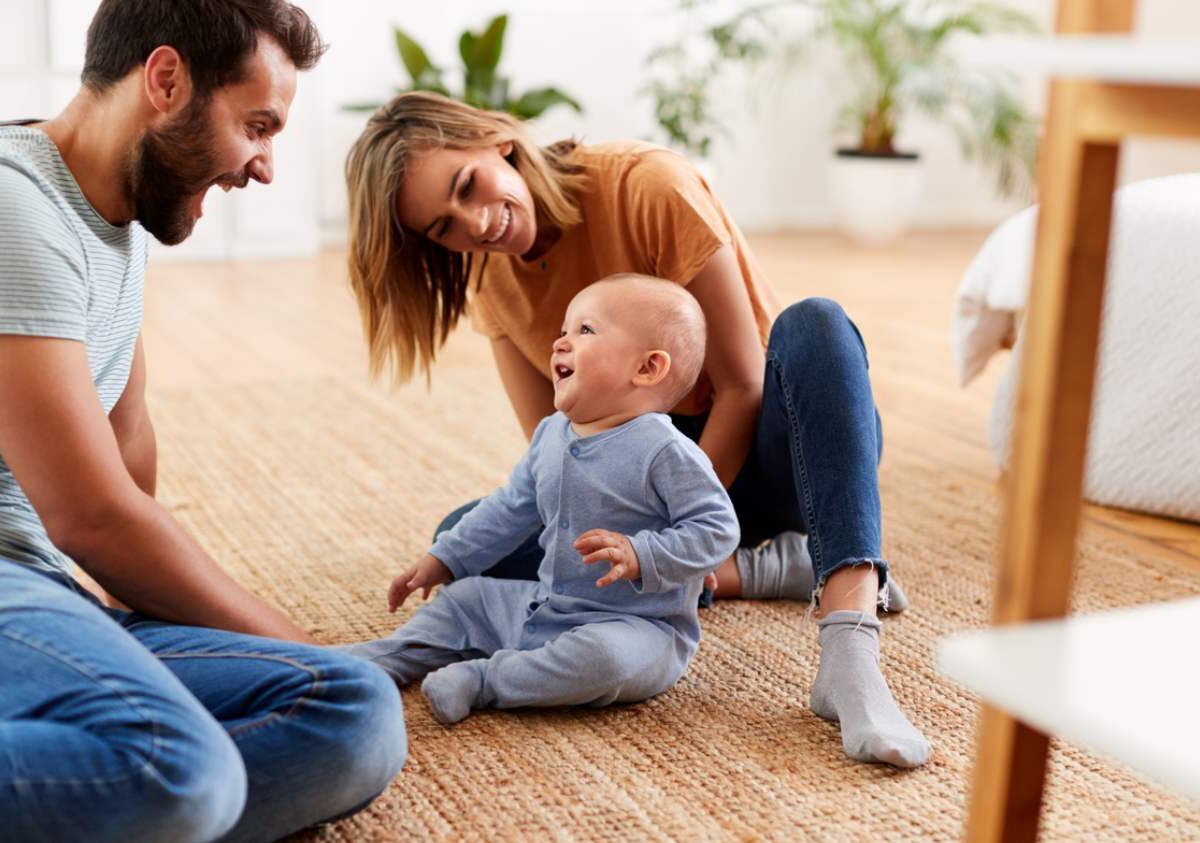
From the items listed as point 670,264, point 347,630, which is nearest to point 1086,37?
point 670,264

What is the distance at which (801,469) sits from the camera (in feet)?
4.85

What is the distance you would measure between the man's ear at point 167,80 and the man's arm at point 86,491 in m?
0.23

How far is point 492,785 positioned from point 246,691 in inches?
10.4

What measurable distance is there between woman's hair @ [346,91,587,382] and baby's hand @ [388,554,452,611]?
0.23 meters

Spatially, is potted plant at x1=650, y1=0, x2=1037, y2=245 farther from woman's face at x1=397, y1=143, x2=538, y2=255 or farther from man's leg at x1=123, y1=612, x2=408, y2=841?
man's leg at x1=123, y1=612, x2=408, y2=841

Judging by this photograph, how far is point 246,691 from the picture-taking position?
3.56ft

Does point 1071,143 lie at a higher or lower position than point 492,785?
higher

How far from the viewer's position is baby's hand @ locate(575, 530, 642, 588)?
1.28 m

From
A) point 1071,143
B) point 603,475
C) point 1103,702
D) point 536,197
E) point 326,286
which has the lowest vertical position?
point 326,286

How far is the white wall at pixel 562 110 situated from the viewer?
4.29 m

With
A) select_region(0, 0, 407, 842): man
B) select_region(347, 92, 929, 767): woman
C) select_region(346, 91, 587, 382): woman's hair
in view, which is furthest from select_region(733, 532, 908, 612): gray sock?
select_region(0, 0, 407, 842): man

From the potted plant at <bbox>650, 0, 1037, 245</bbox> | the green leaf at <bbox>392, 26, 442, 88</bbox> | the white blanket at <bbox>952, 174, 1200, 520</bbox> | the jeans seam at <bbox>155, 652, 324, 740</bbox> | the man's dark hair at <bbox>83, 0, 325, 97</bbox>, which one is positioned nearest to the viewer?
the jeans seam at <bbox>155, 652, 324, 740</bbox>

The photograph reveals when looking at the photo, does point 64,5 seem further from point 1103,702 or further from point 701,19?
point 1103,702

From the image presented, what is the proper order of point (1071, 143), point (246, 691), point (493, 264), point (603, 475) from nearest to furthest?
point (1071, 143)
point (246, 691)
point (603, 475)
point (493, 264)
